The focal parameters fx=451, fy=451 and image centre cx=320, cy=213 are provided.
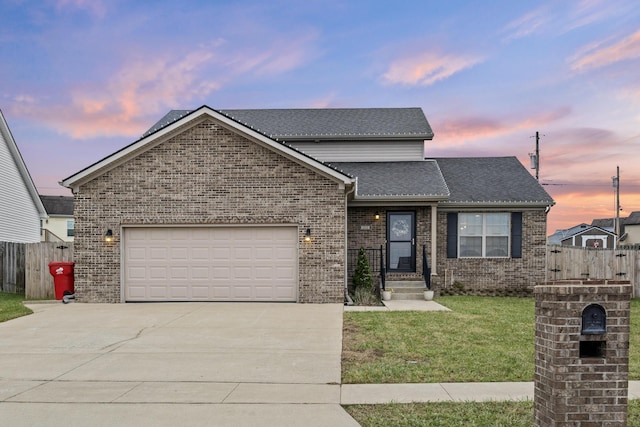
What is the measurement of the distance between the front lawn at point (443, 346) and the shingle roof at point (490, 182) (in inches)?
185

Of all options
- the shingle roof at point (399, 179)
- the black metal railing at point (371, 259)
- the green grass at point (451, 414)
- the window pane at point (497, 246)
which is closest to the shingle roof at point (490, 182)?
the shingle roof at point (399, 179)

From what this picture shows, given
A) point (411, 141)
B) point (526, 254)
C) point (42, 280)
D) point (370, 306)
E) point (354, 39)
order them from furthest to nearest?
point (411, 141), point (354, 39), point (526, 254), point (42, 280), point (370, 306)

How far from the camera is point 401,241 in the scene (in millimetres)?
15312

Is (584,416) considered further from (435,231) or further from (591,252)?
(591,252)

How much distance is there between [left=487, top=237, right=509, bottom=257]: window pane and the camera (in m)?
15.7

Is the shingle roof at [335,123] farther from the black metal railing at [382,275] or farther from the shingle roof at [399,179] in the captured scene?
the black metal railing at [382,275]

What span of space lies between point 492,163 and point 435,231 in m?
5.52

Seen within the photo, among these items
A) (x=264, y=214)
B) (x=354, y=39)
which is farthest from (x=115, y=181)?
(x=354, y=39)

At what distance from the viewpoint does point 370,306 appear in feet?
41.1

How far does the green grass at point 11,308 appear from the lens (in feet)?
35.9

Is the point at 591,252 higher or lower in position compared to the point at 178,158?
lower

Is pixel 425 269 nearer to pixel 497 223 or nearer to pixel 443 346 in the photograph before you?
→ pixel 497 223

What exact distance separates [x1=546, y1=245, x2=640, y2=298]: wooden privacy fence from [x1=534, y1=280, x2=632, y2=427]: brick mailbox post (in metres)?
13.0

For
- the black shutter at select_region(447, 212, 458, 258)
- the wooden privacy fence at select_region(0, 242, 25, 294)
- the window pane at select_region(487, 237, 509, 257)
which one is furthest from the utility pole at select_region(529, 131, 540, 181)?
the wooden privacy fence at select_region(0, 242, 25, 294)
